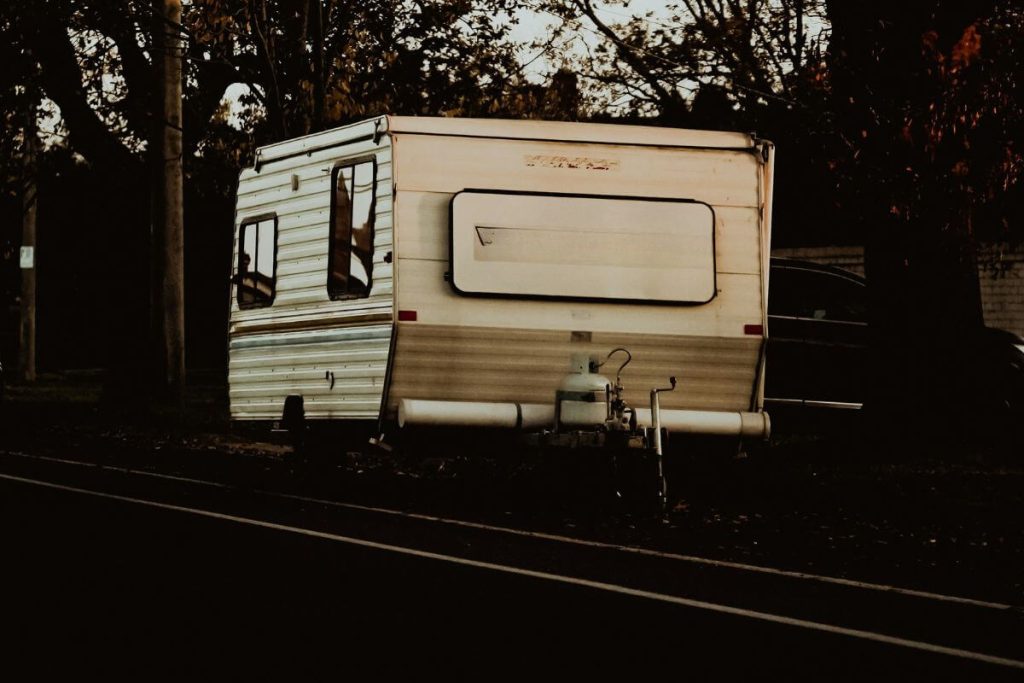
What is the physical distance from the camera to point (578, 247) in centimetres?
1260

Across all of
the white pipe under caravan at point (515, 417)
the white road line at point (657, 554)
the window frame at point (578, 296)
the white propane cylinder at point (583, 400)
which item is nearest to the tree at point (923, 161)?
the window frame at point (578, 296)

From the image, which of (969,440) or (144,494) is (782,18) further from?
(144,494)

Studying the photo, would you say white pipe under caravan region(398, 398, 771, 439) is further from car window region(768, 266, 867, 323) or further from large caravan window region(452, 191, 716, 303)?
car window region(768, 266, 867, 323)

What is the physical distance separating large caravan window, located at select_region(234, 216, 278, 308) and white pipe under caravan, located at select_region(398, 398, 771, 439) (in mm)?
2959

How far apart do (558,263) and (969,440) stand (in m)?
4.89

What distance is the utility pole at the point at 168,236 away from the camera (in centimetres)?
2355

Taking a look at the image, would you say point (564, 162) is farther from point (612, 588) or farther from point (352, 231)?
point (612, 588)

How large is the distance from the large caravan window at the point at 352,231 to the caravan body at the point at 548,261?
3cm

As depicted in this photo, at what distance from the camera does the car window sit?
17.4m

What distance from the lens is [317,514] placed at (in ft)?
40.4

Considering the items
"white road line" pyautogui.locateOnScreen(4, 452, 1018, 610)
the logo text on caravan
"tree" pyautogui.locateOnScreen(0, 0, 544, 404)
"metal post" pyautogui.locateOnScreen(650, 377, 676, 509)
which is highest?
"tree" pyautogui.locateOnScreen(0, 0, 544, 404)

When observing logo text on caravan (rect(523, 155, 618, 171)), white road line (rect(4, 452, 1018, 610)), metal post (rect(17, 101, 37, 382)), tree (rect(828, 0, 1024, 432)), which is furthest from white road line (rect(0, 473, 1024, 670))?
metal post (rect(17, 101, 37, 382))

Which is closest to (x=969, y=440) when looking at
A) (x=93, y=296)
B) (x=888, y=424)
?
(x=888, y=424)

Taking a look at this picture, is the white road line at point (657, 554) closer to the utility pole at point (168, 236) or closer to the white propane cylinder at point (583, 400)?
the white propane cylinder at point (583, 400)
